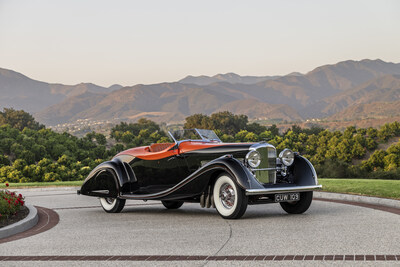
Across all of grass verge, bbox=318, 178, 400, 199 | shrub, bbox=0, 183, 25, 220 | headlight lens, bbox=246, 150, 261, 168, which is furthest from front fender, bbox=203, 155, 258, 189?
grass verge, bbox=318, 178, 400, 199

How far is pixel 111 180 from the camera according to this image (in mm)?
11820

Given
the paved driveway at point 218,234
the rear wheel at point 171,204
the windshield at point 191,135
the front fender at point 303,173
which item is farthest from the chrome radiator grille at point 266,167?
the rear wheel at point 171,204

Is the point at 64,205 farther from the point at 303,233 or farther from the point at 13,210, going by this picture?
the point at 303,233

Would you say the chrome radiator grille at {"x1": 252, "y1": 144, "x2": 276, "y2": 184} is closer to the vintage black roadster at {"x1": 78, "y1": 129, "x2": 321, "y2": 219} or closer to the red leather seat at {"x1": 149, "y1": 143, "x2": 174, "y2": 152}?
the vintage black roadster at {"x1": 78, "y1": 129, "x2": 321, "y2": 219}

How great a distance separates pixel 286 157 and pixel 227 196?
5.06ft

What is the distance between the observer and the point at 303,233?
311 inches

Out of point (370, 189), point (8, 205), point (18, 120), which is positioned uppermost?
point (18, 120)

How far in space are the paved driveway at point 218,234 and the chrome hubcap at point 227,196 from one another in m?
0.35

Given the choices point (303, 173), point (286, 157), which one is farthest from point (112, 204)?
point (303, 173)

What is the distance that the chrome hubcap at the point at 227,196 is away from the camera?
970 centimetres

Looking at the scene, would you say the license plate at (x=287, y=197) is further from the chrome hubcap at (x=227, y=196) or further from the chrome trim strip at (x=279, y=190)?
the chrome hubcap at (x=227, y=196)

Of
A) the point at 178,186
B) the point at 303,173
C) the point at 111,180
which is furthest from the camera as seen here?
the point at 111,180

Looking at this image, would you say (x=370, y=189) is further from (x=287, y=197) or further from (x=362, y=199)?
(x=287, y=197)

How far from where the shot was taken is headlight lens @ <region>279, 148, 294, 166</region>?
10406 millimetres
